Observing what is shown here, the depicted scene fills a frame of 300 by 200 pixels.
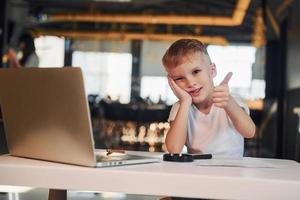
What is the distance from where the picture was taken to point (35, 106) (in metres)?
1.01

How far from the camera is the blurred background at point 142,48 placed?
5.55 metres

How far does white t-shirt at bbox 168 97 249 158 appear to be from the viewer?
4.71ft

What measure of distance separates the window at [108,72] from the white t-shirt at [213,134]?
4429 mm

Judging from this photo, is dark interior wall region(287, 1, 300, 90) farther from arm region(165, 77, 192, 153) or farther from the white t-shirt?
arm region(165, 77, 192, 153)

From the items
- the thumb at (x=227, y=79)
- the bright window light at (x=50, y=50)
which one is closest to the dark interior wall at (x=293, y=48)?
the bright window light at (x=50, y=50)

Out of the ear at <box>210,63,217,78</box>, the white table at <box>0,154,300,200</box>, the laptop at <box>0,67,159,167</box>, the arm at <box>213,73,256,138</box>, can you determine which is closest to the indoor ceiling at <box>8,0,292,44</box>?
the ear at <box>210,63,217,78</box>

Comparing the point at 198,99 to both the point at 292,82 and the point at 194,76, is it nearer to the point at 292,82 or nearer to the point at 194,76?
the point at 194,76

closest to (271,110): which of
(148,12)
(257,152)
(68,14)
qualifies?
(257,152)

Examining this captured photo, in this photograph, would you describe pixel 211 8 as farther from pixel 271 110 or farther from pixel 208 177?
pixel 208 177

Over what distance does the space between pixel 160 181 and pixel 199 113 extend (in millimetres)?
648

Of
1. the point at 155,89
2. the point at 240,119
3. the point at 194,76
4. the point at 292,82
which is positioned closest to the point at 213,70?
the point at 194,76

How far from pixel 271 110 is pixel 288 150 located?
78 cm

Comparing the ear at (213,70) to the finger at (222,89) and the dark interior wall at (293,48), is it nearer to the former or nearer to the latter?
the finger at (222,89)

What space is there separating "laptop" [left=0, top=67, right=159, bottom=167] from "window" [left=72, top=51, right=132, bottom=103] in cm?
475
